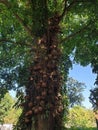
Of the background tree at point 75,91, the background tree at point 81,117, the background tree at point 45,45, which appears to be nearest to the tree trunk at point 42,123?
the background tree at point 45,45

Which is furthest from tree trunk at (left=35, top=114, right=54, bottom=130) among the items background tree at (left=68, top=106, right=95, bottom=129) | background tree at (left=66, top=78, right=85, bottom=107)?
background tree at (left=68, top=106, right=95, bottom=129)

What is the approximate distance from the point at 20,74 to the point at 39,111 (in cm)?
1631

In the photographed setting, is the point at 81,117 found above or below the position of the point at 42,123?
above

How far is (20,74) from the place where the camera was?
92.0 feet

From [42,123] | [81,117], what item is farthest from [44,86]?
[81,117]

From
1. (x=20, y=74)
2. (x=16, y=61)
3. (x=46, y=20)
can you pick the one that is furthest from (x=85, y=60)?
(x=46, y=20)

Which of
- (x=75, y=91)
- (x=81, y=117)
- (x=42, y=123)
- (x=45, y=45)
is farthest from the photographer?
(x=81, y=117)

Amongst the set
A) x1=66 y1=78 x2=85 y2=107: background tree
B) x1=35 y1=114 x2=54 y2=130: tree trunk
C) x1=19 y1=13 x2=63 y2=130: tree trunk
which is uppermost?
x1=66 y1=78 x2=85 y2=107: background tree

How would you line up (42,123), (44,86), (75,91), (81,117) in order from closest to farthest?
(42,123) → (44,86) → (75,91) → (81,117)

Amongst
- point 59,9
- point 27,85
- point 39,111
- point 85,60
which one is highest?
point 85,60

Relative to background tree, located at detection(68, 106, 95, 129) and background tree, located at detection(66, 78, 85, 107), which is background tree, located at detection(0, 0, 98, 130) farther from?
background tree, located at detection(68, 106, 95, 129)

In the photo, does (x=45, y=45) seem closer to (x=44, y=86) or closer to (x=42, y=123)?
(x=44, y=86)

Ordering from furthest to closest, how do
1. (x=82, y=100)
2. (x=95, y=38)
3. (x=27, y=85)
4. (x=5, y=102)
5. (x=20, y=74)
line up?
(x=5, y=102)
(x=82, y=100)
(x=20, y=74)
(x=95, y=38)
(x=27, y=85)

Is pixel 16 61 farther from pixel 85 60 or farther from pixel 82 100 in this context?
pixel 82 100
